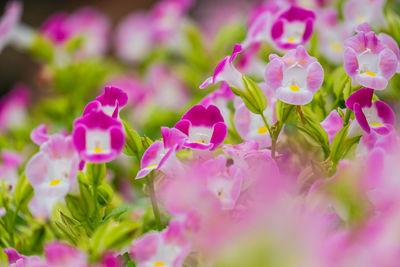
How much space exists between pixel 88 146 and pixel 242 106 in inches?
7.5

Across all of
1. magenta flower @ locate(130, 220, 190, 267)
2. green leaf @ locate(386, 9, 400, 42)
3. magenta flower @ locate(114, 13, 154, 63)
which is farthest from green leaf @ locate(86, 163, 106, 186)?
magenta flower @ locate(114, 13, 154, 63)

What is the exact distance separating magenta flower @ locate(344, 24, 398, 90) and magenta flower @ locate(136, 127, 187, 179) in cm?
17

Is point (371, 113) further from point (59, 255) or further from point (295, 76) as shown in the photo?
point (59, 255)

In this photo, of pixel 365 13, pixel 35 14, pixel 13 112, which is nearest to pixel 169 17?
pixel 13 112

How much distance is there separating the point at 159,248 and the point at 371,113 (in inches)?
9.7

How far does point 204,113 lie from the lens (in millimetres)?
565

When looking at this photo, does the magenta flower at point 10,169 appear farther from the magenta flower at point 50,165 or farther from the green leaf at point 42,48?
the green leaf at point 42,48

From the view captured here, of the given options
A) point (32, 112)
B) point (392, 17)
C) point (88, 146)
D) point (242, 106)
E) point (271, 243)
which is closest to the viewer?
point (271, 243)

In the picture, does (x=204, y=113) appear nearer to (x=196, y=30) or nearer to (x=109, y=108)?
(x=109, y=108)

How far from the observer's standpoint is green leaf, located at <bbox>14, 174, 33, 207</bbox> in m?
0.66

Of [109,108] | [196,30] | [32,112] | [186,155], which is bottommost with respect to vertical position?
[32,112]

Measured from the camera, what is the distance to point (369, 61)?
0.56 metres

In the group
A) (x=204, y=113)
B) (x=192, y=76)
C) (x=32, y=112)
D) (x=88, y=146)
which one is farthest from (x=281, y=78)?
(x=32, y=112)

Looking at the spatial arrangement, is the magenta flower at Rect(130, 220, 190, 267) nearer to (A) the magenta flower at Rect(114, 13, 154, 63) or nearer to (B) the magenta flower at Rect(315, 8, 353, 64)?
(B) the magenta flower at Rect(315, 8, 353, 64)
